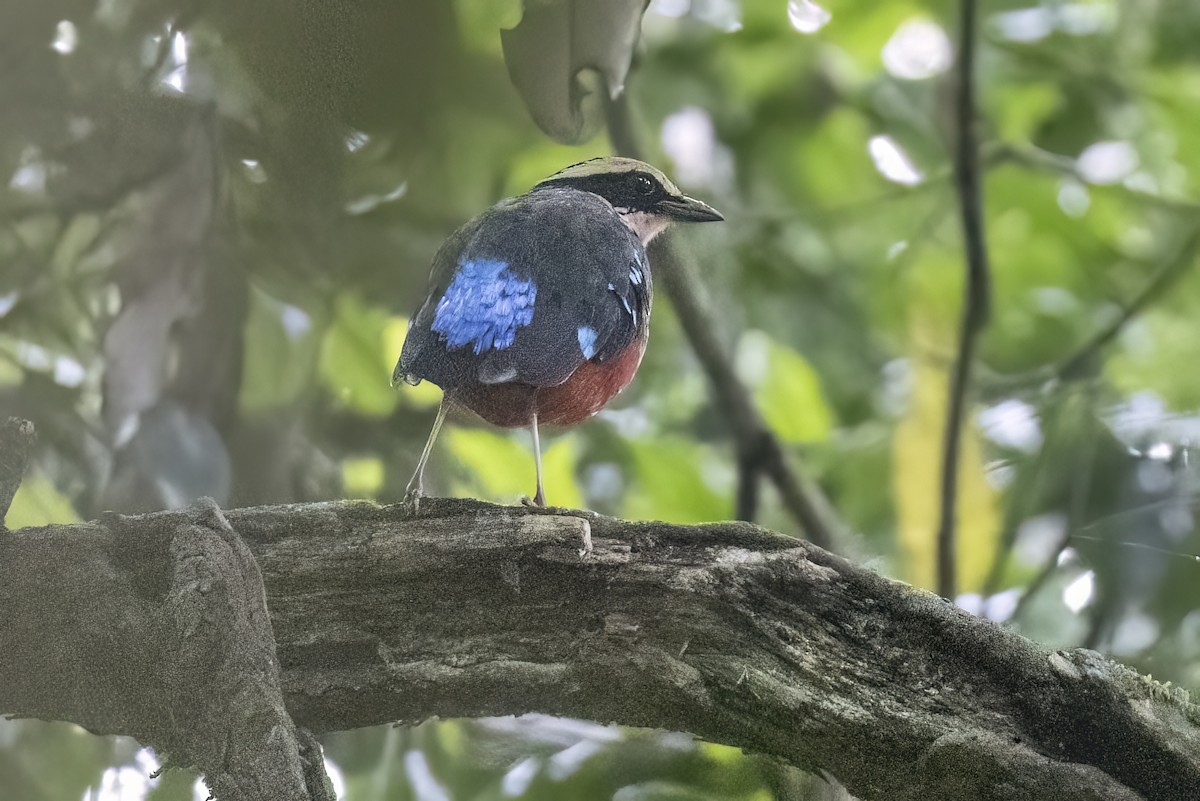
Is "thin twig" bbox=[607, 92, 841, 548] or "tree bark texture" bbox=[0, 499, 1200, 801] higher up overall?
"thin twig" bbox=[607, 92, 841, 548]

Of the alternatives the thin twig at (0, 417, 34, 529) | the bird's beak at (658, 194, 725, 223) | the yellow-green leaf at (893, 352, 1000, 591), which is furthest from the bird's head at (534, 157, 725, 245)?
the thin twig at (0, 417, 34, 529)

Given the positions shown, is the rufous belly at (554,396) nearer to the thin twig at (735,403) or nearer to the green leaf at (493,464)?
the green leaf at (493,464)

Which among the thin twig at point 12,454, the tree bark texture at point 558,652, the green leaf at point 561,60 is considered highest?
the green leaf at point 561,60

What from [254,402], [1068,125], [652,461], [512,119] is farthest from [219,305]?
[1068,125]

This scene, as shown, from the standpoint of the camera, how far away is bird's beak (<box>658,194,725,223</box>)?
117 centimetres

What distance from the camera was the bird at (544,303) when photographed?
3.23ft

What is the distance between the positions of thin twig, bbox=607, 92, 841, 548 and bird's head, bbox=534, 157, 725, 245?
0.04 metres

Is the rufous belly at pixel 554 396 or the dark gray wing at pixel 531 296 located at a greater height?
the dark gray wing at pixel 531 296

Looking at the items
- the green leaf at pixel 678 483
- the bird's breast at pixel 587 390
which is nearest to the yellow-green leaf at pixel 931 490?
the green leaf at pixel 678 483

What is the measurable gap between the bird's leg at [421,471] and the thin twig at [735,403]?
0.28m

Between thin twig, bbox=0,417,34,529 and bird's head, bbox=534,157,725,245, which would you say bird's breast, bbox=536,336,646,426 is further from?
thin twig, bbox=0,417,34,529

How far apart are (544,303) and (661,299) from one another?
0.24 m

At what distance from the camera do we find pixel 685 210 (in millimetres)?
1180

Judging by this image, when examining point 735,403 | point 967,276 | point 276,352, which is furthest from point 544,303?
point 967,276
